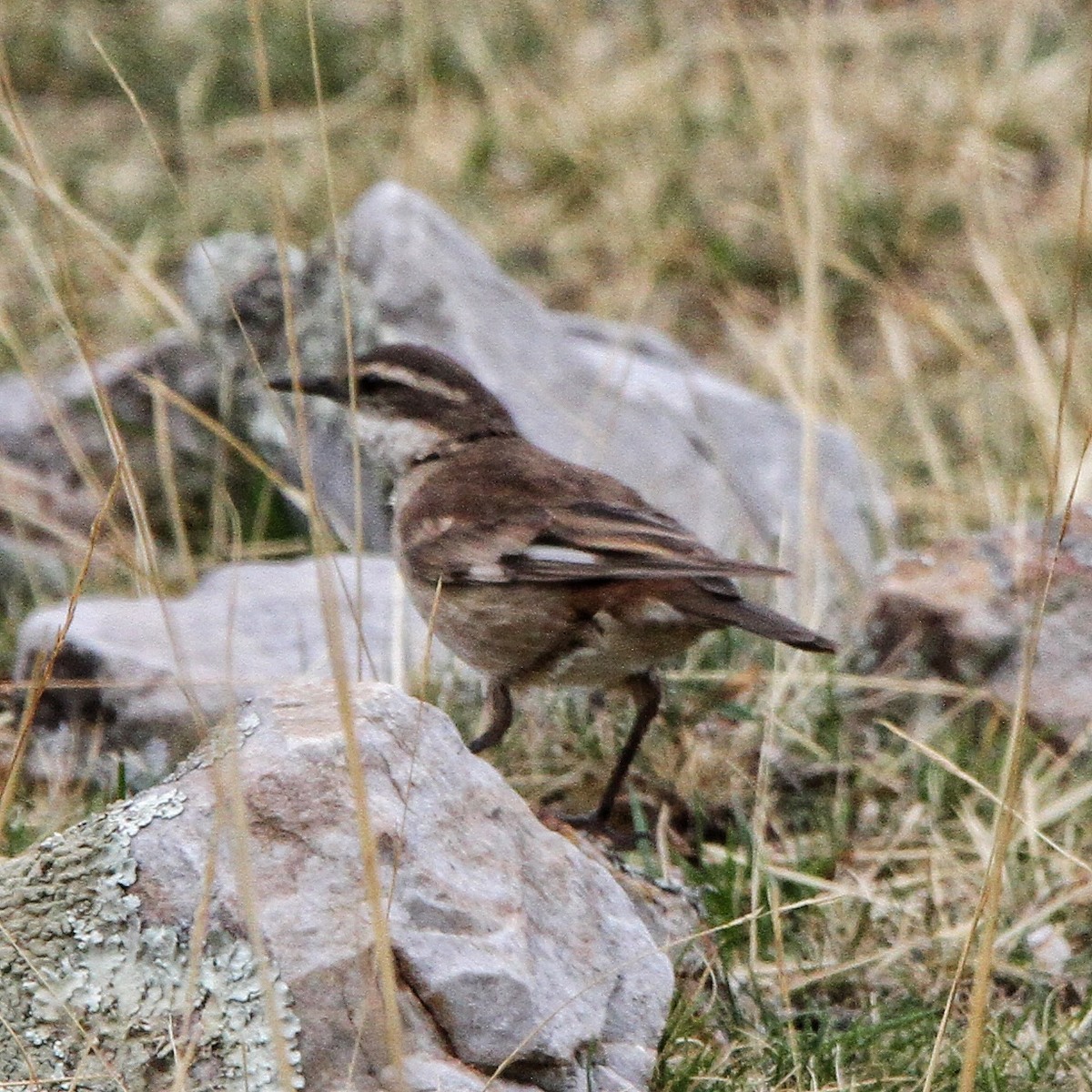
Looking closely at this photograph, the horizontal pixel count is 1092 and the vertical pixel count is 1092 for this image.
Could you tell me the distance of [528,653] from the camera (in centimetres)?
525

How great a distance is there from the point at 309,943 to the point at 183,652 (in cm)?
178

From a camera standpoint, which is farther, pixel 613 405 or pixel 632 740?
pixel 613 405

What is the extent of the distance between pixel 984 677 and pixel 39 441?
4130 millimetres

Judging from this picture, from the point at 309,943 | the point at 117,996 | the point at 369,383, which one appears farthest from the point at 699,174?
the point at 117,996

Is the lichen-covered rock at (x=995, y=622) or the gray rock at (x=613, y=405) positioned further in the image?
the gray rock at (x=613, y=405)

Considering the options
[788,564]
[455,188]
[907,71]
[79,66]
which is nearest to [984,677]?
[788,564]

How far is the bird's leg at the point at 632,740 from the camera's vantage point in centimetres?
516

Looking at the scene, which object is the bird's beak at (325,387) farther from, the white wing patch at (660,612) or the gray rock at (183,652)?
the white wing patch at (660,612)

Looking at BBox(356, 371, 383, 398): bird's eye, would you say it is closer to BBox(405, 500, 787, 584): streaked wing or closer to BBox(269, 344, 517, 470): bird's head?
BBox(269, 344, 517, 470): bird's head

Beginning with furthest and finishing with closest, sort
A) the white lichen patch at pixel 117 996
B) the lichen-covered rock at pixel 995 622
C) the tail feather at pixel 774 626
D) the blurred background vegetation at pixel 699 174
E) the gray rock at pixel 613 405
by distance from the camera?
the blurred background vegetation at pixel 699 174
the gray rock at pixel 613 405
the lichen-covered rock at pixel 995 622
the tail feather at pixel 774 626
the white lichen patch at pixel 117 996

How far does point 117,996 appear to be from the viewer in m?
3.43

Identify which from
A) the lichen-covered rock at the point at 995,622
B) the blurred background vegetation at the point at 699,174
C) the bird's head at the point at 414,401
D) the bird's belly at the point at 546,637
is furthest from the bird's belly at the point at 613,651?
the lichen-covered rock at the point at 995,622

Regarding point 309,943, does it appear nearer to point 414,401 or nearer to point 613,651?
point 613,651

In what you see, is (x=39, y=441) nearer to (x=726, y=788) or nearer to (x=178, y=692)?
(x=178, y=692)
